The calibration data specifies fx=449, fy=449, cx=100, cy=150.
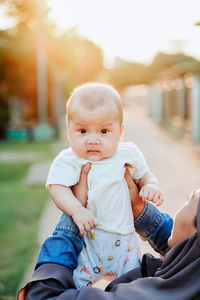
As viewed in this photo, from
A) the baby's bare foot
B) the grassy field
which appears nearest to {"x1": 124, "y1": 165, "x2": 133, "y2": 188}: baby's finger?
the baby's bare foot

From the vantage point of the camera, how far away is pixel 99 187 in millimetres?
1617

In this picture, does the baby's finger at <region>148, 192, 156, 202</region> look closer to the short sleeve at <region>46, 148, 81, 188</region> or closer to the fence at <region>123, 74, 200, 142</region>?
the short sleeve at <region>46, 148, 81, 188</region>

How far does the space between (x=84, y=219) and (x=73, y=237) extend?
0.23 feet

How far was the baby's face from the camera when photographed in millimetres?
1609

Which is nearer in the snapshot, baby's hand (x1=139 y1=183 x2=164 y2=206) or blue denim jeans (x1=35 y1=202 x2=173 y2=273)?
blue denim jeans (x1=35 y1=202 x2=173 y2=273)

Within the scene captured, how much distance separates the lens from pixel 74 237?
1.54 metres

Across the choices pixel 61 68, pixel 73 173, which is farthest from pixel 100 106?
pixel 61 68

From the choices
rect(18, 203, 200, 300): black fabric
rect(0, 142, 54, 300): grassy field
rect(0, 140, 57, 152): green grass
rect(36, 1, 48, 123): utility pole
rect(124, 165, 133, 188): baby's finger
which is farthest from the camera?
rect(36, 1, 48, 123): utility pole

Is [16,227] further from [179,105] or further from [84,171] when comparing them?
[179,105]

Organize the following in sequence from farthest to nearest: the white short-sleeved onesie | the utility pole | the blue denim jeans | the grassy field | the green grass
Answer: the utility pole < the green grass < the grassy field < the white short-sleeved onesie < the blue denim jeans

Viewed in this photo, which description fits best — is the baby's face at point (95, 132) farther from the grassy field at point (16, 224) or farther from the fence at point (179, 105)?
the fence at point (179, 105)

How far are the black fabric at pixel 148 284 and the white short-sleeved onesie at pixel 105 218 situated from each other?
0.19m

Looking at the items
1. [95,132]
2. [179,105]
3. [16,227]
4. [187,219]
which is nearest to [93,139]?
[95,132]

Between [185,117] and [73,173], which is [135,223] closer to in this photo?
[73,173]
